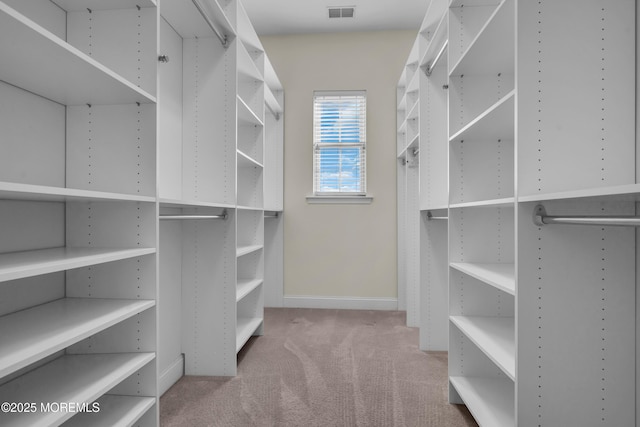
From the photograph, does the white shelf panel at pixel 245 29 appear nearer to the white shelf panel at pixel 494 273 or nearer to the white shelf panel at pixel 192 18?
the white shelf panel at pixel 192 18

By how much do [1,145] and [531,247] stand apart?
5.63ft

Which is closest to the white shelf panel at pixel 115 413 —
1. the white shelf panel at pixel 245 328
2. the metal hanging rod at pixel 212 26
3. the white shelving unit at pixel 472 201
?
the white shelf panel at pixel 245 328

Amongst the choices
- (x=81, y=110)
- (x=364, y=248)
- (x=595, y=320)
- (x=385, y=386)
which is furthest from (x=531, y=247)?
(x=364, y=248)

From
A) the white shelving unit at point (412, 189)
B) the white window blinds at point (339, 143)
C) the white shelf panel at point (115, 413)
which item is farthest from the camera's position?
the white window blinds at point (339, 143)

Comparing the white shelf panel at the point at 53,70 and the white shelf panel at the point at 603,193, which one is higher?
the white shelf panel at the point at 53,70

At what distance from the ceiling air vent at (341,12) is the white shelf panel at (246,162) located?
1.75 m

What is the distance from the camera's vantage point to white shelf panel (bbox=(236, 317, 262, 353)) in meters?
2.40

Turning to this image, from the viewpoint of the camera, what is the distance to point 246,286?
2.69 metres

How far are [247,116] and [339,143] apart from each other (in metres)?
1.46

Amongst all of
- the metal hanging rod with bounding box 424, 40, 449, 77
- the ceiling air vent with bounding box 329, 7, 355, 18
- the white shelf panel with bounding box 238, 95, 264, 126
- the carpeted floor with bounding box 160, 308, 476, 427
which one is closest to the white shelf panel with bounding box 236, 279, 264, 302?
the carpeted floor with bounding box 160, 308, 476, 427

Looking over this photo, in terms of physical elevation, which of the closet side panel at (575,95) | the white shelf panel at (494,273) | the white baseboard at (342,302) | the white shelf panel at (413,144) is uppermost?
the white shelf panel at (413,144)

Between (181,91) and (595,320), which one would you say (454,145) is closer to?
(595,320)

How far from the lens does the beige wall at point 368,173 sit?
152 inches

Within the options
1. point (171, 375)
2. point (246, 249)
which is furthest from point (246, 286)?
point (171, 375)
